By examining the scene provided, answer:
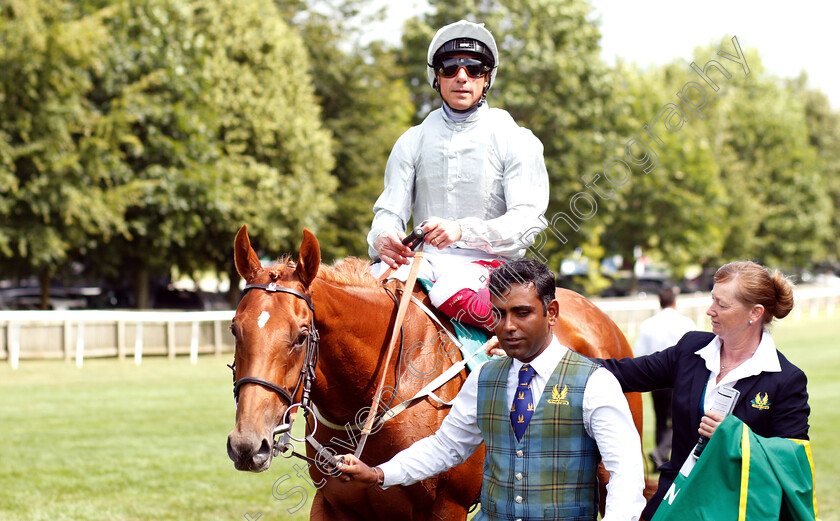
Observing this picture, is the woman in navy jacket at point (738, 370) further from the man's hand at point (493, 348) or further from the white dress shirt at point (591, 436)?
the man's hand at point (493, 348)

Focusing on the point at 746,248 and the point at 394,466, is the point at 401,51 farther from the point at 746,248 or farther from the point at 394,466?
the point at 394,466

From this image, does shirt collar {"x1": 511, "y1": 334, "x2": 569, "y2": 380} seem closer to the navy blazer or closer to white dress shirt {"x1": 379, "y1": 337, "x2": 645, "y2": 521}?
white dress shirt {"x1": 379, "y1": 337, "x2": 645, "y2": 521}

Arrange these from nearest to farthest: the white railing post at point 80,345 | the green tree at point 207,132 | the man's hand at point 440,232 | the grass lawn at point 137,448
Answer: the man's hand at point 440,232
the grass lawn at point 137,448
the white railing post at point 80,345
the green tree at point 207,132

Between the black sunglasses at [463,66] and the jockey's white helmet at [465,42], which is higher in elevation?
the jockey's white helmet at [465,42]

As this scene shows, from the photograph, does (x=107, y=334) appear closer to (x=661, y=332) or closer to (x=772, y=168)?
(x=661, y=332)

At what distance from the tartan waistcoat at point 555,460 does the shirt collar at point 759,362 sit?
20.7 inches

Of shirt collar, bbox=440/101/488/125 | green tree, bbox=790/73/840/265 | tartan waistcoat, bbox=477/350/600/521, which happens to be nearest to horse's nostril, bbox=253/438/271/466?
tartan waistcoat, bbox=477/350/600/521

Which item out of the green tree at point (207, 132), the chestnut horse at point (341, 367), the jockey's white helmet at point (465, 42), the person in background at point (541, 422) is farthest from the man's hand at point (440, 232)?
the green tree at point (207, 132)

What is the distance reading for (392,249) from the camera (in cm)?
394

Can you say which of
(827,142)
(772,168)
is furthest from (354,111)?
(827,142)

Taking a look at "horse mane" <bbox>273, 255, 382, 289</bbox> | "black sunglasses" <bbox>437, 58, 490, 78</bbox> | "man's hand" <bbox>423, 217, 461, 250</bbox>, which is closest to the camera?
"horse mane" <bbox>273, 255, 382, 289</bbox>

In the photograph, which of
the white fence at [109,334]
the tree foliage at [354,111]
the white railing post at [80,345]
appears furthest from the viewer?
the tree foliage at [354,111]

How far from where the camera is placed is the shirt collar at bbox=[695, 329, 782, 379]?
2.91 metres

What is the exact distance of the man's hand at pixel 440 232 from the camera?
3777 mm
